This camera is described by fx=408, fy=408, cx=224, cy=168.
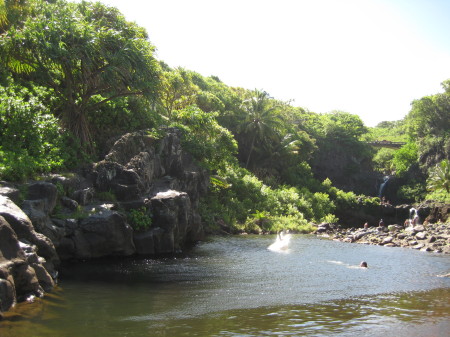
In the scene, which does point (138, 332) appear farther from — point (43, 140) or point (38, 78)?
point (38, 78)

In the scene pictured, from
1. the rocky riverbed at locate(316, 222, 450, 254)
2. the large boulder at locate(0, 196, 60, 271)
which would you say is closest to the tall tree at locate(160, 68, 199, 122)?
the rocky riverbed at locate(316, 222, 450, 254)

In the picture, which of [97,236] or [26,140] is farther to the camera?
[26,140]

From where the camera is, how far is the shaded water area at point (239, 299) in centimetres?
884

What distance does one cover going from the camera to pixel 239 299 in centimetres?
1166

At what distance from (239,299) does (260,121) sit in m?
41.0

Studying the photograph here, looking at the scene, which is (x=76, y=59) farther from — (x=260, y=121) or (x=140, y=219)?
(x=260, y=121)

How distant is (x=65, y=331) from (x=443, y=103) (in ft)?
199

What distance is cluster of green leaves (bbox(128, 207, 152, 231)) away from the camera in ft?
60.3

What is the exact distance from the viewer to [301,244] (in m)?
26.7

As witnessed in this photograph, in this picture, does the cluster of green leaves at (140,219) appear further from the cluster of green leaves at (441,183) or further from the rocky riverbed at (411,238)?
the cluster of green leaves at (441,183)

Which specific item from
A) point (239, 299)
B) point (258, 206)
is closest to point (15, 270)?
point (239, 299)

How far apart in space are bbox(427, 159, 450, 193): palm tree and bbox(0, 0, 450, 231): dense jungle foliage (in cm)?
17

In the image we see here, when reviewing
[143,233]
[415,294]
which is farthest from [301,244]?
[415,294]

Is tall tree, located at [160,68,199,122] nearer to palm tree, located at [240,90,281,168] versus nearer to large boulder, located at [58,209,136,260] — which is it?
palm tree, located at [240,90,281,168]
